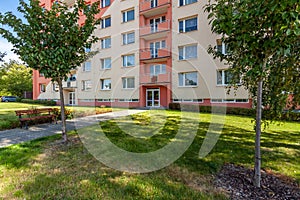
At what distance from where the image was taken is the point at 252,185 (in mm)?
3211

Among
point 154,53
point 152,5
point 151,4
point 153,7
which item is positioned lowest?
point 154,53

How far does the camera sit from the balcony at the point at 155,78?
18062mm

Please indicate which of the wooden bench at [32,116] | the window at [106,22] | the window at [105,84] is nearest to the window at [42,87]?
the window at [105,84]

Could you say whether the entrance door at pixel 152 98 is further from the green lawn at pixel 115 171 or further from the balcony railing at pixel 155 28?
the green lawn at pixel 115 171

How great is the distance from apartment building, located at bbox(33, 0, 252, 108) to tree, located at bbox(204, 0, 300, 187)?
40.9ft

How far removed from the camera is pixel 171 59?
1823 cm

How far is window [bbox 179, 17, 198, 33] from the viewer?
57.0 ft

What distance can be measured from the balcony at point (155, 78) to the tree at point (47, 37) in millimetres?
13384

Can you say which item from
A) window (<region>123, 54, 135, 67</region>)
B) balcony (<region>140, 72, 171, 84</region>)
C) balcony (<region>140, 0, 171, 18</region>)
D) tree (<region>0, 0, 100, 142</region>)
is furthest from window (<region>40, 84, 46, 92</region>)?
tree (<region>0, 0, 100, 142</region>)

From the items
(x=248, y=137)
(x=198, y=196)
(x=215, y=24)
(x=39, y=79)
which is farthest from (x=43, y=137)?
(x=39, y=79)

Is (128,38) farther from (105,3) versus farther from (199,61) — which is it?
(199,61)

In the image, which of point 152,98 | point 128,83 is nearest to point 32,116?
point 128,83

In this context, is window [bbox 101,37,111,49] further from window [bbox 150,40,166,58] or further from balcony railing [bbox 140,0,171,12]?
window [bbox 150,40,166,58]

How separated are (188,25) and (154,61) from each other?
5374 mm
